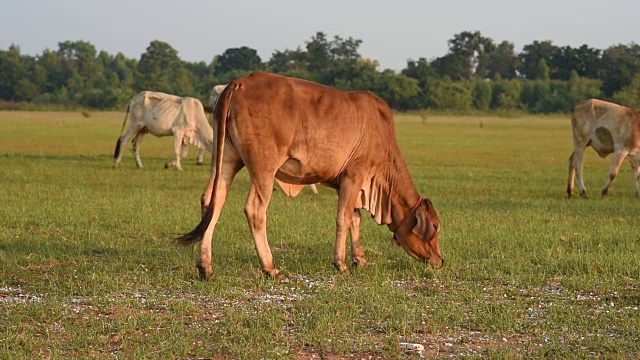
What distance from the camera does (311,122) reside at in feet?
30.0

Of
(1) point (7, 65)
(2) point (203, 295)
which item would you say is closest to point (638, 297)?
(2) point (203, 295)

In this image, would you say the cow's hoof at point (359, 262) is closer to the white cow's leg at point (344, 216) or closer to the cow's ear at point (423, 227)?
the white cow's leg at point (344, 216)

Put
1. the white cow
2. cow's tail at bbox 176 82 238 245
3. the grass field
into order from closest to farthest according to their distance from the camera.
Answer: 1. the grass field
2. cow's tail at bbox 176 82 238 245
3. the white cow

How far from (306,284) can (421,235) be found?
1.60 m

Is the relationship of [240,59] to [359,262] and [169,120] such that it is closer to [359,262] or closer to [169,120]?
[169,120]

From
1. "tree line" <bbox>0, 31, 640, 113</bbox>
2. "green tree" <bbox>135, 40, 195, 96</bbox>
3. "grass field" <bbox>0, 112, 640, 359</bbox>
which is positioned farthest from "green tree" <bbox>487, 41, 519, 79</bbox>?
"grass field" <bbox>0, 112, 640, 359</bbox>

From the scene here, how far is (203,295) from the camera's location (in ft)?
26.9

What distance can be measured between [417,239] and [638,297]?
2.40 metres

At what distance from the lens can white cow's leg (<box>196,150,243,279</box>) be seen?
29.1ft

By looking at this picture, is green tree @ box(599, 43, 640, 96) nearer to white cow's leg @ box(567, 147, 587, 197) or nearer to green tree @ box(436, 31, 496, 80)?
green tree @ box(436, 31, 496, 80)

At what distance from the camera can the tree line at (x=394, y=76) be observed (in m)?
86.8

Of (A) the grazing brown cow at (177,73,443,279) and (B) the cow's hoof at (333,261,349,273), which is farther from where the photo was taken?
(B) the cow's hoof at (333,261,349,273)

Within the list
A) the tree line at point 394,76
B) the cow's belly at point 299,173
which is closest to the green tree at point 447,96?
the tree line at point 394,76

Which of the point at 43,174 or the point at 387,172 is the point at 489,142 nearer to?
the point at 43,174
